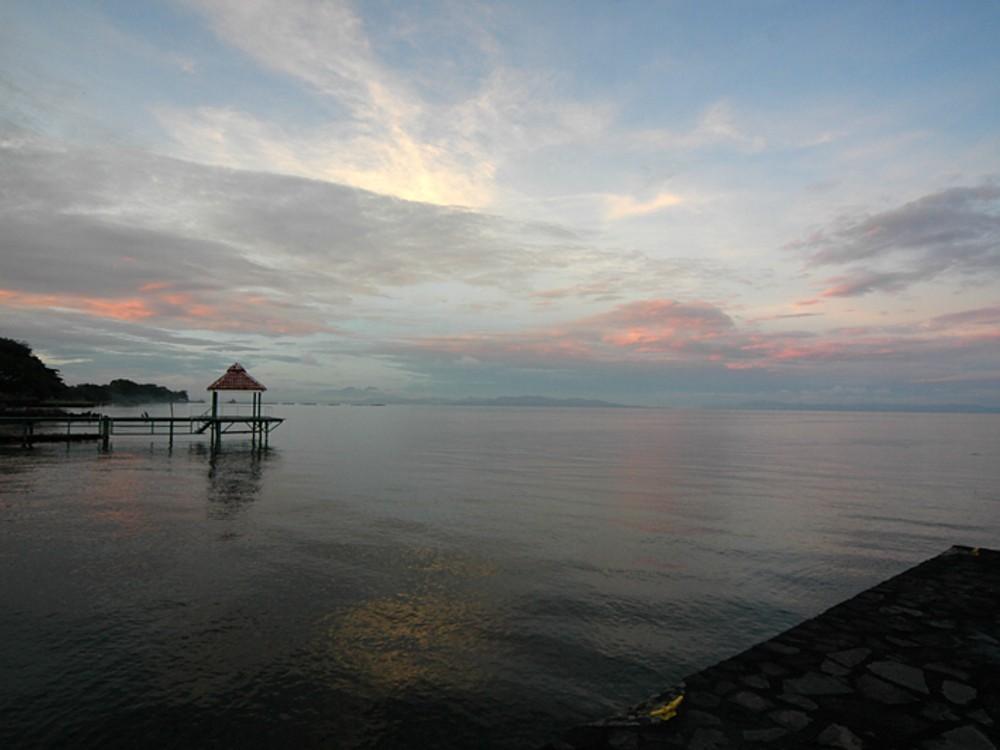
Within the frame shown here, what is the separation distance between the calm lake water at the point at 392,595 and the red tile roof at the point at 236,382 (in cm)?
2303

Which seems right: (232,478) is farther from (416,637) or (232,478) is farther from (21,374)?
(21,374)

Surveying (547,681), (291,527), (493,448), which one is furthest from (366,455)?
(547,681)

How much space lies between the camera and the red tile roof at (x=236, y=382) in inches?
2036

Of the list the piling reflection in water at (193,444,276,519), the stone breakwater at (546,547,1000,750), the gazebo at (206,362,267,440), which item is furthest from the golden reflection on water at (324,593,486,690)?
the gazebo at (206,362,267,440)

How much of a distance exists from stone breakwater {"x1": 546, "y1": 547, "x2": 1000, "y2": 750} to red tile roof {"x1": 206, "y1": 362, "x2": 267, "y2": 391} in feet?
170

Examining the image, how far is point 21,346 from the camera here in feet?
258

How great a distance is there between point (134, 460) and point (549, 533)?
3310 cm

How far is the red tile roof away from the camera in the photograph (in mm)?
51719

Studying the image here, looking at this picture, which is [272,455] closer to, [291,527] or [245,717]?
[291,527]

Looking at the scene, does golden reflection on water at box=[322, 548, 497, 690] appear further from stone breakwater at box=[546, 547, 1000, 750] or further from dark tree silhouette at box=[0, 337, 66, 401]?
dark tree silhouette at box=[0, 337, 66, 401]

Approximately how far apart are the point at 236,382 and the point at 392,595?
151ft

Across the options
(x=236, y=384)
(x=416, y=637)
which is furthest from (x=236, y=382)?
(x=416, y=637)

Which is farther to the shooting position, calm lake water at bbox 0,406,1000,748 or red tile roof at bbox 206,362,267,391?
red tile roof at bbox 206,362,267,391

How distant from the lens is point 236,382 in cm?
5197
